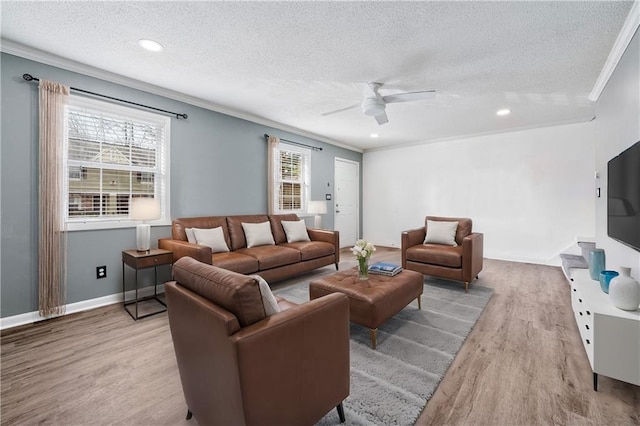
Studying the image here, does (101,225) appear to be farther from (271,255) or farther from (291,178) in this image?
(291,178)

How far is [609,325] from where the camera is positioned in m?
1.62

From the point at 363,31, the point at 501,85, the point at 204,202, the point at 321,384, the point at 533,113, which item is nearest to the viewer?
the point at 321,384

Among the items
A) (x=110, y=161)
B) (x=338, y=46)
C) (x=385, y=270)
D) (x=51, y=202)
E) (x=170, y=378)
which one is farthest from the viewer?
(x=110, y=161)

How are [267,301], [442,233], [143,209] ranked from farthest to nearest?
[442,233], [143,209], [267,301]

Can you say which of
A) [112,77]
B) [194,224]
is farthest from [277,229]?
[112,77]

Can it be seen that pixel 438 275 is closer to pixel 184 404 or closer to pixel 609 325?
pixel 609 325

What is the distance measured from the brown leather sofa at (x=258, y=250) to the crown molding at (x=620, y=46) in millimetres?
3585

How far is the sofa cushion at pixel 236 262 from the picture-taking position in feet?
9.99

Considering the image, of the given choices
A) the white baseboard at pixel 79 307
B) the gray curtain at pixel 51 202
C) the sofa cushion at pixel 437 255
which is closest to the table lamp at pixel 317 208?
the sofa cushion at pixel 437 255

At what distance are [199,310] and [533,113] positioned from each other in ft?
17.2

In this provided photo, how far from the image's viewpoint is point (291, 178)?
5.42 m

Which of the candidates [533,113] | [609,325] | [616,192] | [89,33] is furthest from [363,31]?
[533,113]

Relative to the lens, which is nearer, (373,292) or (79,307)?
(373,292)

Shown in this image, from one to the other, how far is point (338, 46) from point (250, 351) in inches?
97.6
